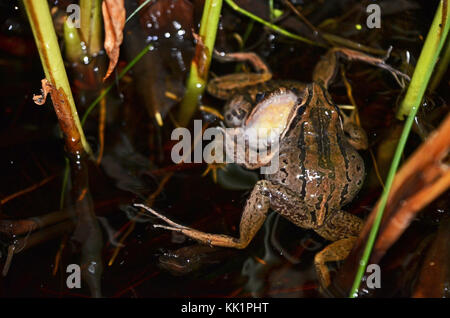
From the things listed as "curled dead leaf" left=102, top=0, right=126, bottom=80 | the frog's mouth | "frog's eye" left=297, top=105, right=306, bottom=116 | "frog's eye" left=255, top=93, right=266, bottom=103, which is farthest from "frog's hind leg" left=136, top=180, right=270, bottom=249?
"curled dead leaf" left=102, top=0, right=126, bottom=80

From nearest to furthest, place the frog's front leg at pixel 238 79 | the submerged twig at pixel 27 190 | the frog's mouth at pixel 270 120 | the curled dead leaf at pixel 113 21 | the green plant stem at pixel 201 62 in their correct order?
the curled dead leaf at pixel 113 21 → the green plant stem at pixel 201 62 → the submerged twig at pixel 27 190 → the frog's mouth at pixel 270 120 → the frog's front leg at pixel 238 79

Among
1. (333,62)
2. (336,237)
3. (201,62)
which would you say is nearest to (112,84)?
(201,62)

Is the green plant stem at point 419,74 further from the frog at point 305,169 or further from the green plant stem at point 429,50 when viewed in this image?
the frog at point 305,169

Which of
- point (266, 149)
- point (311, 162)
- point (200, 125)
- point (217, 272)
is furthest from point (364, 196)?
point (200, 125)

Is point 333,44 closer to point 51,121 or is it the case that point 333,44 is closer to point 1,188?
point 51,121

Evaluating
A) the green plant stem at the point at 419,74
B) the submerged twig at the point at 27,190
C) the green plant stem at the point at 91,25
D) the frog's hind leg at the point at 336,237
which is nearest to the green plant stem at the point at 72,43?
the green plant stem at the point at 91,25

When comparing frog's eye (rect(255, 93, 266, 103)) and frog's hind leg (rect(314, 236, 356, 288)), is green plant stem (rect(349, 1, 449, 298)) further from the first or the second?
frog's eye (rect(255, 93, 266, 103))
